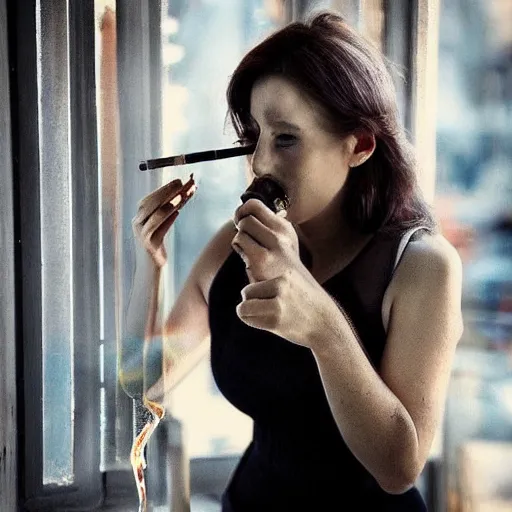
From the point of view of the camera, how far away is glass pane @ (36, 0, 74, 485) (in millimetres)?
A: 676

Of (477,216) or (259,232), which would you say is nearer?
(259,232)

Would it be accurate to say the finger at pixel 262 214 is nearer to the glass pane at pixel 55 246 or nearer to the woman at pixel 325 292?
the woman at pixel 325 292

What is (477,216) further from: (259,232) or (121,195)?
(121,195)

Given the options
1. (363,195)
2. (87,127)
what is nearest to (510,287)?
(363,195)

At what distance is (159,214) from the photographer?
71 centimetres

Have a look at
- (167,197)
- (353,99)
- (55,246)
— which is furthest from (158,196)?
(353,99)

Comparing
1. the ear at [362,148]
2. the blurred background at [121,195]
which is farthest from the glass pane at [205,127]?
the ear at [362,148]

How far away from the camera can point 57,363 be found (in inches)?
27.3

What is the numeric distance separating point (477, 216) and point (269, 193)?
0.24 meters

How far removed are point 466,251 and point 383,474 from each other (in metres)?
0.25

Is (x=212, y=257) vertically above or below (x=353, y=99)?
below

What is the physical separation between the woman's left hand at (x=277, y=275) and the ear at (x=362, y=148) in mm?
98

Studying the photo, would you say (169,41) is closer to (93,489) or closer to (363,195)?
(363,195)

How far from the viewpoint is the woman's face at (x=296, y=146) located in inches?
26.7
